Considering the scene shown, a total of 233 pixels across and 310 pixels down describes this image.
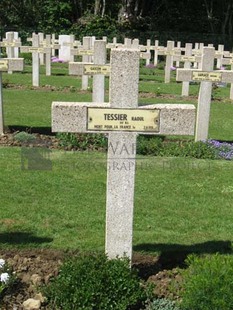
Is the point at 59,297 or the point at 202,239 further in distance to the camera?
the point at 202,239

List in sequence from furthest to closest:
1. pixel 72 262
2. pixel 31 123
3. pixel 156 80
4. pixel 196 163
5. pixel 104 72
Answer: pixel 156 80, pixel 31 123, pixel 104 72, pixel 196 163, pixel 72 262

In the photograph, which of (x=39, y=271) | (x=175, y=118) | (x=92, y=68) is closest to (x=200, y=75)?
(x=92, y=68)

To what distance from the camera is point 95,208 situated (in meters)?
6.61

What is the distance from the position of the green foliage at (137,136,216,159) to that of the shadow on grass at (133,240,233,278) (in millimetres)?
3616

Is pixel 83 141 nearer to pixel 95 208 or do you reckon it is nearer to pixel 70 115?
pixel 95 208

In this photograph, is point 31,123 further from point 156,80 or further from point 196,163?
point 156,80

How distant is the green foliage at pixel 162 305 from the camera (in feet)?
13.7

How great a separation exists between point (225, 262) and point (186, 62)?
52.5 ft

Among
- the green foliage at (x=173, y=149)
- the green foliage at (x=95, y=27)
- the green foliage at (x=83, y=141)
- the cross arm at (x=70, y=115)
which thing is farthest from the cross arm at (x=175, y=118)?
the green foliage at (x=95, y=27)

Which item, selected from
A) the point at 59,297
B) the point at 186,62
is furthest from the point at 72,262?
the point at 186,62

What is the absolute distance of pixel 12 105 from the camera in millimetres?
13461

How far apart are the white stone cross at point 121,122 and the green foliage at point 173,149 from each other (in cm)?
465

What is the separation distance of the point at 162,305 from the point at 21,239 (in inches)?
76.5

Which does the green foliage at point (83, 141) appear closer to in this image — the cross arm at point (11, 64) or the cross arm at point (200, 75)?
the cross arm at point (11, 64)
